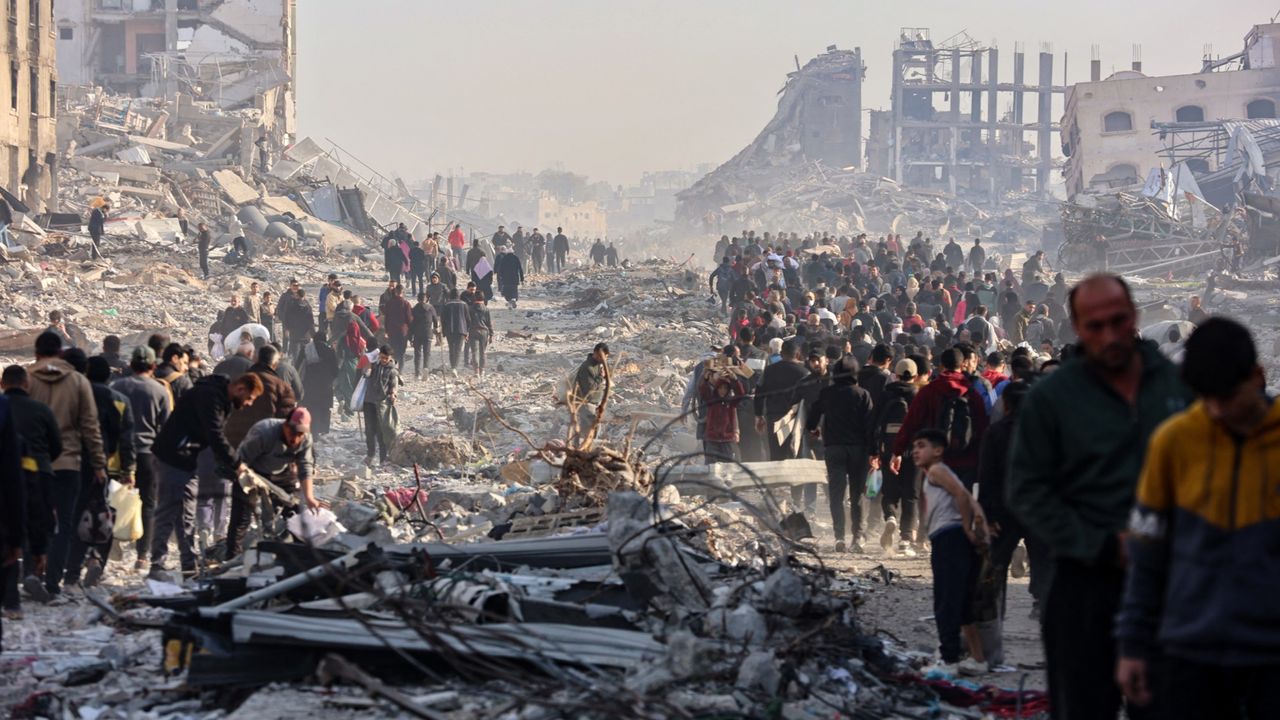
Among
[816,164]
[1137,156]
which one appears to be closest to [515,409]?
[1137,156]

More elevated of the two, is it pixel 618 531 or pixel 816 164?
pixel 816 164

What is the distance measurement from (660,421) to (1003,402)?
9.47 meters

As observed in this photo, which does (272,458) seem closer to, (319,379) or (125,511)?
(125,511)

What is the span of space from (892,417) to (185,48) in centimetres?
6746

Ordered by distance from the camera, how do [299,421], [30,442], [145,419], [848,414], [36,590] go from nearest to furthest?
1. [30,442]
2. [36,590]
3. [299,421]
4. [145,419]
5. [848,414]

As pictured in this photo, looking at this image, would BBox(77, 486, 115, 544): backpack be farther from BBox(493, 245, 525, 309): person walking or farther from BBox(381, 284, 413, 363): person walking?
BBox(493, 245, 525, 309): person walking

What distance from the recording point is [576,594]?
715cm

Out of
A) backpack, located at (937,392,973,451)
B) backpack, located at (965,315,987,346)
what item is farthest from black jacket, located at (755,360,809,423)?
backpack, located at (965,315,987,346)

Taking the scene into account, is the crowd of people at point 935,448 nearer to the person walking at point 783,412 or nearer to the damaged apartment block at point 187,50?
the person walking at point 783,412

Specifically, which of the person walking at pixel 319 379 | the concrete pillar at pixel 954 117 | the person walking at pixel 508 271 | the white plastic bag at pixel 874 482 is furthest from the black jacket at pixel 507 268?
the concrete pillar at pixel 954 117

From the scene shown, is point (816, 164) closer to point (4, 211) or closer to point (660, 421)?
point (4, 211)

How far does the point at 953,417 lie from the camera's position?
32.6 feet

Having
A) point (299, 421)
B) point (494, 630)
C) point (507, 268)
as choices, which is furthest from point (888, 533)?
point (507, 268)

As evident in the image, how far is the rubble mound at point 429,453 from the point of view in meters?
16.0
